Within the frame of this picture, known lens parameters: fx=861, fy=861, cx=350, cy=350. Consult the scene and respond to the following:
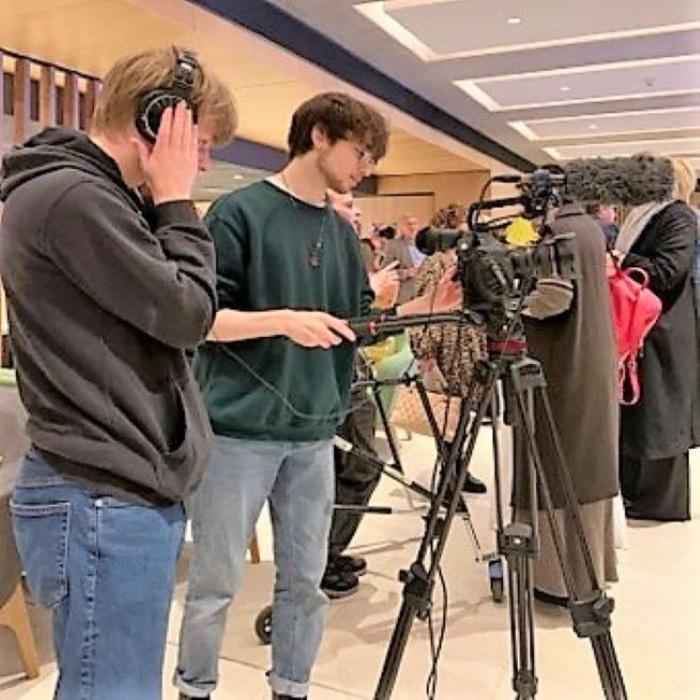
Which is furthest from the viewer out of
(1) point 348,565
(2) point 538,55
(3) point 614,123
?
(3) point 614,123

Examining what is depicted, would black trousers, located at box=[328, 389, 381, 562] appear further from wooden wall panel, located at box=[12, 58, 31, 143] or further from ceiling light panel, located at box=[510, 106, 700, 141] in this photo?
ceiling light panel, located at box=[510, 106, 700, 141]

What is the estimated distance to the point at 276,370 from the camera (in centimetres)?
159

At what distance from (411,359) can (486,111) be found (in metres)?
5.11

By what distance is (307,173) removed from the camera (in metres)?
1.62

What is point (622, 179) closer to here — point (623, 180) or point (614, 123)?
point (623, 180)

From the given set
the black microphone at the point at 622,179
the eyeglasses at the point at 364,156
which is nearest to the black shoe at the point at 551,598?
the black microphone at the point at 622,179

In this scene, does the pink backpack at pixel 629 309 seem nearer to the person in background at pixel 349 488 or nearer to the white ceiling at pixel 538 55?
the person in background at pixel 349 488

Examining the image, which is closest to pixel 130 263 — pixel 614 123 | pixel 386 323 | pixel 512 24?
pixel 386 323

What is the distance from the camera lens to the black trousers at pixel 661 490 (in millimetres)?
3457

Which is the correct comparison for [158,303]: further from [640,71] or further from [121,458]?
[640,71]

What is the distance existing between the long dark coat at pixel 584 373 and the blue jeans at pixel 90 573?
1.49 metres

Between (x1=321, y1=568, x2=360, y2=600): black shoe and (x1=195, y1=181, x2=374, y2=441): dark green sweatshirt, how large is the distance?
1231mm

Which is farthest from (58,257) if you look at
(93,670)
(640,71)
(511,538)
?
(640,71)

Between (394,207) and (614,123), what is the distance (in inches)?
134
